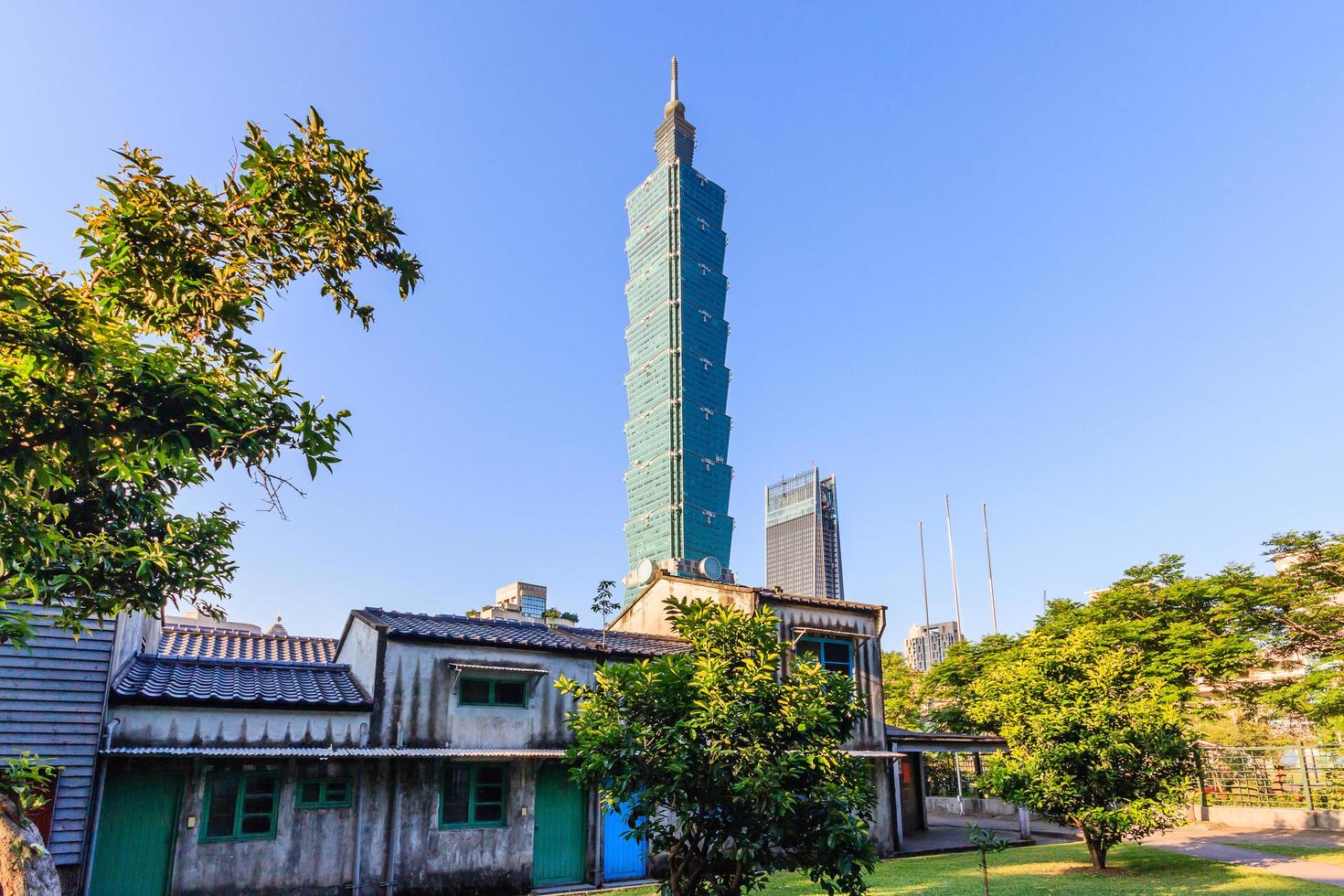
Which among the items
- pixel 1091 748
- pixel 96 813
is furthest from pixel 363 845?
pixel 1091 748

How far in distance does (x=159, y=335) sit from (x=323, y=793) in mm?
12567

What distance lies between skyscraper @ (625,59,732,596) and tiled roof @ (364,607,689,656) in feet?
402

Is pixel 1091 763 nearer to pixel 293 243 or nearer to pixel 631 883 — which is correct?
pixel 631 883

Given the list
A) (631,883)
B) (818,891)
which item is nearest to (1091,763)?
(818,891)

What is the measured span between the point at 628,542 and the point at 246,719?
156 m

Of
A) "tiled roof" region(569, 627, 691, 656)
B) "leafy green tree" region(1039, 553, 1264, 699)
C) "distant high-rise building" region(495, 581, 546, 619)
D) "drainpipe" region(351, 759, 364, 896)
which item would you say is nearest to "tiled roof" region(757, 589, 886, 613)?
"tiled roof" region(569, 627, 691, 656)

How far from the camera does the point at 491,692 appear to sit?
1767 centimetres

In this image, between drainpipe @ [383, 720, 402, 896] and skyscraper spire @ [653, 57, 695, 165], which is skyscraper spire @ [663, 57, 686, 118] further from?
drainpipe @ [383, 720, 402, 896]

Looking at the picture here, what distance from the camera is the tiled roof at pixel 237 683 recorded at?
14305 mm

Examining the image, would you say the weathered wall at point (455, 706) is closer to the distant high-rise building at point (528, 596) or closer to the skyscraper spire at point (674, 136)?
the distant high-rise building at point (528, 596)

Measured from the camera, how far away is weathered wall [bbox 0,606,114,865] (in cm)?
1248

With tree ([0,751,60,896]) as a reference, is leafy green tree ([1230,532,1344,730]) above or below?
above

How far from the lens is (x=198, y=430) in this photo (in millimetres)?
5695

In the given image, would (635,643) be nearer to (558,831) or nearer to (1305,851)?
(558,831)
